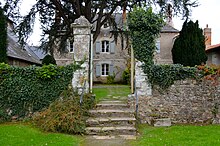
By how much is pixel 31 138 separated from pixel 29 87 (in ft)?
8.86

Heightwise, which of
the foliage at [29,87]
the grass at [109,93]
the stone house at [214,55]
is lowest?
the grass at [109,93]

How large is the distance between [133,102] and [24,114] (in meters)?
3.69

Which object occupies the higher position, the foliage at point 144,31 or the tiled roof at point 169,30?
the tiled roof at point 169,30

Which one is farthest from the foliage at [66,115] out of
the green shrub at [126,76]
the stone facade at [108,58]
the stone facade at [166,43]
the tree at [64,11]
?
the stone facade at [166,43]

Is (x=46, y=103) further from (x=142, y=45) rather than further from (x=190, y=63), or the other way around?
(x=190, y=63)

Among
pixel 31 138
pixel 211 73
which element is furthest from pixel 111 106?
pixel 211 73

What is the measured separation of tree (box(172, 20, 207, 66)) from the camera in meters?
17.2

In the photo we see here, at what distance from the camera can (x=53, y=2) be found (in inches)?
664

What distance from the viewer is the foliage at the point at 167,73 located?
901cm

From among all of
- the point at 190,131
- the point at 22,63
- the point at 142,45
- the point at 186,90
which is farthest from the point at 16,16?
the point at 190,131

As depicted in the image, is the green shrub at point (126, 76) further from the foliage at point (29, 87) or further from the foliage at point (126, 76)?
the foliage at point (29, 87)

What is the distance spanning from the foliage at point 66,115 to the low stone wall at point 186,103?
83.1 inches

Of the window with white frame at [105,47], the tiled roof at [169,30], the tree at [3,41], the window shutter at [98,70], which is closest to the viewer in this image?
the tree at [3,41]

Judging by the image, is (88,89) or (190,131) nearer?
(190,131)
